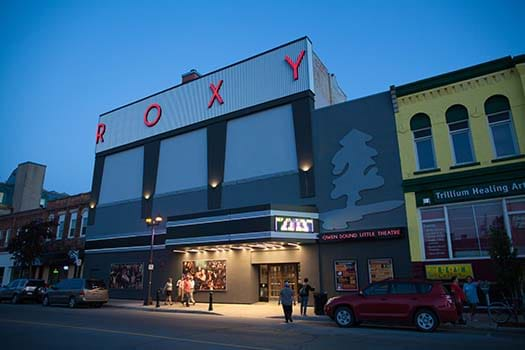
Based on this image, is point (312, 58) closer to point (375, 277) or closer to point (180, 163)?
point (180, 163)

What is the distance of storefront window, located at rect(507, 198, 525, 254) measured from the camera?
1645cm

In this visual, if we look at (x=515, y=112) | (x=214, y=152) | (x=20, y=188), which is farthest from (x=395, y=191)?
(x=20, y=188)

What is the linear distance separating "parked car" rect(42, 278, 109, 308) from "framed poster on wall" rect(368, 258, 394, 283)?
15932 mm

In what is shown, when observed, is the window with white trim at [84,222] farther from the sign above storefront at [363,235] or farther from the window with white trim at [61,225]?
the sign above storefront at [363,235]

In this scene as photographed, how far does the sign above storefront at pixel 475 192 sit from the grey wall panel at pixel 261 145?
8.22m

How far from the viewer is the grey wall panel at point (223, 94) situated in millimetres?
24922

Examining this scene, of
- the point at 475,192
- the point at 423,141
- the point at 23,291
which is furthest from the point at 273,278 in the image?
the point at 23,291

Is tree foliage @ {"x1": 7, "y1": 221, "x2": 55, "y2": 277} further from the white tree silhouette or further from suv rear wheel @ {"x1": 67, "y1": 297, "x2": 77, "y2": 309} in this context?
the white tree silhouette

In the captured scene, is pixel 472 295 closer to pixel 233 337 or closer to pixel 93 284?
pixel 233 337

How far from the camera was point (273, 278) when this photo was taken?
76.7ft

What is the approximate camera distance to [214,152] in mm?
26953

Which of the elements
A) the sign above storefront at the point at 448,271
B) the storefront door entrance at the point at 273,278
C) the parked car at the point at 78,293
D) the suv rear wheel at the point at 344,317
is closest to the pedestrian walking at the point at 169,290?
the parked car at the point at 78,293

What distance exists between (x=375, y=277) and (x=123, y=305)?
1545 cm

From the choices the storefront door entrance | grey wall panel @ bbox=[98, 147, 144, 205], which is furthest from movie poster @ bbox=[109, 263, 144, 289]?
the storefront door entrance
